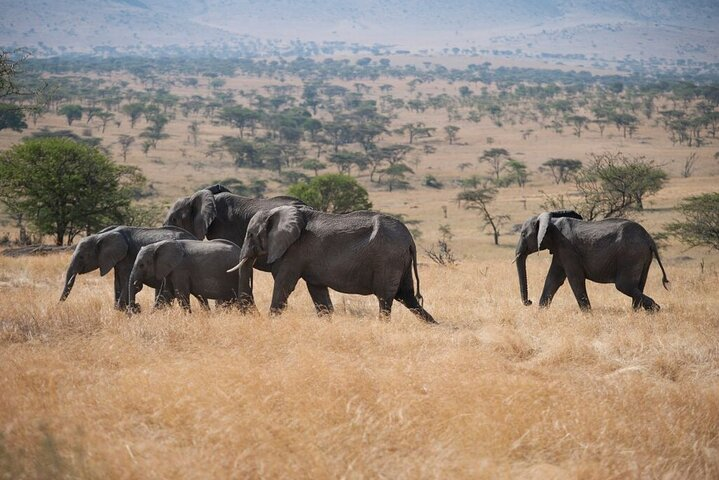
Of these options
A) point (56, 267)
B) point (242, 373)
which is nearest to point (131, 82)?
point (56, 267)

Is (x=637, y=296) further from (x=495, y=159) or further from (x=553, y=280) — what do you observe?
(x=495, y=159)

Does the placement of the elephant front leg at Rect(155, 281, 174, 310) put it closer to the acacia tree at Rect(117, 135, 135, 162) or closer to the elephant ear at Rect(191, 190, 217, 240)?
the elephant ear at Rect(191, 190, 217, 240)

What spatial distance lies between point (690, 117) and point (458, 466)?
108 meters

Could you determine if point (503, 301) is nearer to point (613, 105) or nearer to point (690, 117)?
point (690, 117)

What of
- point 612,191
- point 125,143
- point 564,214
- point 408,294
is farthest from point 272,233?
point 125,143

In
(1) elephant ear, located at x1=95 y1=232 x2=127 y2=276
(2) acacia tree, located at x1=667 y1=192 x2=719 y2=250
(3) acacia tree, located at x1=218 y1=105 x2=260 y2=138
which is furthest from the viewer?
(3) acacia tree, located at x1=218 y1=105 x2=260 y2=138

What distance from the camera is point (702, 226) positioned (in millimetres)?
34312

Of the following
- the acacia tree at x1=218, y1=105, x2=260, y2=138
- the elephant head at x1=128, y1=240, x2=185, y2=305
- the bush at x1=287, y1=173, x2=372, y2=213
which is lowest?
the acacia tree at x1=218, y1=105, x2=260, y2=138

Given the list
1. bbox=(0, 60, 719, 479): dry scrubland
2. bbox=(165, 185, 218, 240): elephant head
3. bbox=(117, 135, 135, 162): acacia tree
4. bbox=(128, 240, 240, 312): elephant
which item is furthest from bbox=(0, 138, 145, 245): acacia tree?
bbox=(117, 135, 135, 162): acacia tree

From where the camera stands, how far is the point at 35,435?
5.98m

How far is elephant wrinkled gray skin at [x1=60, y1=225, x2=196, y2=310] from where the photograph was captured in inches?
494

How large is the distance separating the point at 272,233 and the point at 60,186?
1830cm

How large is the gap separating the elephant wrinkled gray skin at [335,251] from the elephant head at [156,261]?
38.9 inches

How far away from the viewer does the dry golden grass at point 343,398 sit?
6.02 m
